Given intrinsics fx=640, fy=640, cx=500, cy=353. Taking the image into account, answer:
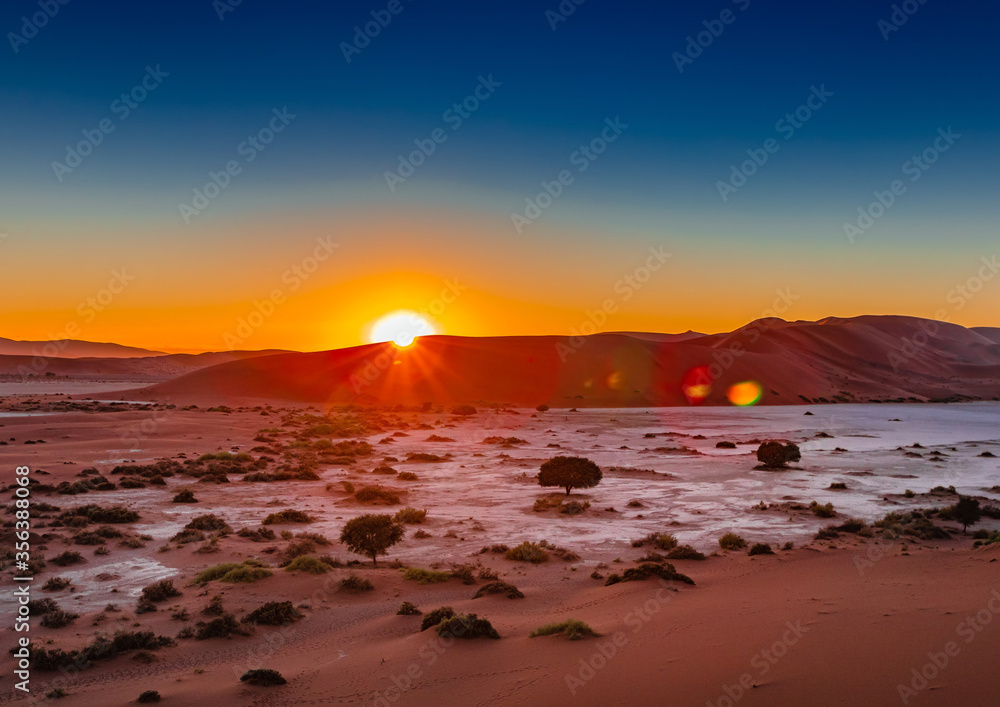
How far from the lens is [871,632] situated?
27.9ft

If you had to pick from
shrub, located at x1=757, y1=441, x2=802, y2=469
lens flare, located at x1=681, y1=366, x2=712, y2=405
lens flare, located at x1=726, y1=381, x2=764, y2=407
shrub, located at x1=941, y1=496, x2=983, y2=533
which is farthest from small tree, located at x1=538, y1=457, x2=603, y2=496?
lens flare, located at x1=726, y1=381, x2=764, y2=407

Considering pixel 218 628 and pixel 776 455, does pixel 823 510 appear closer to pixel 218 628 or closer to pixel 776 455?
pixel 776 455

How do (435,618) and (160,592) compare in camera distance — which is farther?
(160,592)

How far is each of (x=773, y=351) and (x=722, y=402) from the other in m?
29.7

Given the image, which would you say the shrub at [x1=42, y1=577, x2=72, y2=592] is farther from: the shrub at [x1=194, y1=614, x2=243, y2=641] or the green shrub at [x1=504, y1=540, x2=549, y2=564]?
the green shrub at [x1=504, y1=540, x2=549, y2=564]

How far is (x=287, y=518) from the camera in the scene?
19.7m

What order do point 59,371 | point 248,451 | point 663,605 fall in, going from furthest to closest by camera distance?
point 59,371, point 248,451, point 663,605

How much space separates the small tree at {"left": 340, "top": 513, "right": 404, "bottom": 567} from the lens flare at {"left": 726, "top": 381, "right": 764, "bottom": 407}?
74.5 metres

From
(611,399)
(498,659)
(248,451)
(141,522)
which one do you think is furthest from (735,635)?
(611,399)

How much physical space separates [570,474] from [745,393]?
2672 inches

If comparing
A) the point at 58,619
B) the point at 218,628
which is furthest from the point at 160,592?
the point at 218,628

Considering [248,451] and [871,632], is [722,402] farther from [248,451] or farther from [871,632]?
[871,632]

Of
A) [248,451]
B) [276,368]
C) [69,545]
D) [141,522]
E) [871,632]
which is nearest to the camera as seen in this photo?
[871,632]

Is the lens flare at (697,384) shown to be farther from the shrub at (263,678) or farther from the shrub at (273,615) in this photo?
the shrub at (263,678)
